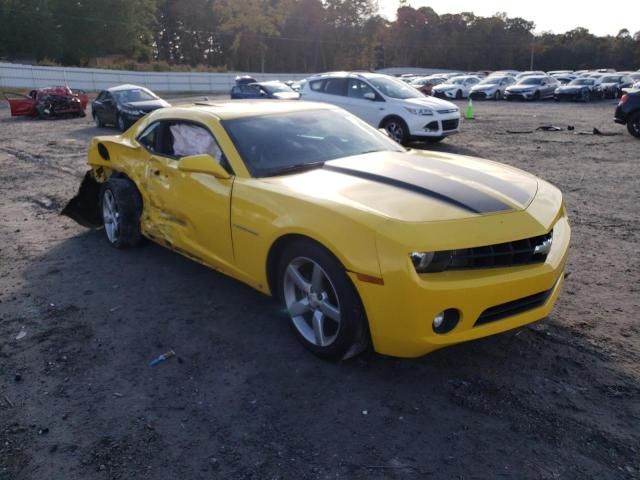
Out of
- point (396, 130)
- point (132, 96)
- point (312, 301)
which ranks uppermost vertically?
point (132, 96)

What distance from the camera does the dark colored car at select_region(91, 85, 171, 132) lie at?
17.6 meters

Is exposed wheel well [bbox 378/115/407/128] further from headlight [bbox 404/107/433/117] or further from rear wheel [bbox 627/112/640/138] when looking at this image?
rear wheel [bbox 627/112/640/138]

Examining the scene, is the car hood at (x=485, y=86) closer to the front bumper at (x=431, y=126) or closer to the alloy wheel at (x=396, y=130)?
the front bumper at (x=431, y=126)

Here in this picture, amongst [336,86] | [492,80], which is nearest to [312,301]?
[336,86]

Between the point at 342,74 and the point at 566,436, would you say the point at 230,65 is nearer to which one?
the point at 342,74

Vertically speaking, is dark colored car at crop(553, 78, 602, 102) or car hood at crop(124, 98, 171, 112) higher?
dark colored car at crop(553, 78, 602, 102)

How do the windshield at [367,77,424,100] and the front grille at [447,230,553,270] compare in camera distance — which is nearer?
the front grille at [447,230,553,270]

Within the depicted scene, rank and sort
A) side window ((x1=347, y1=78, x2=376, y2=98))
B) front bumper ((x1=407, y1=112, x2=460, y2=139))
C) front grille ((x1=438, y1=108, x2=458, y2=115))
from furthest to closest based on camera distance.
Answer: side window ((x1=347, y1=78, x2=376, y2=98)) → front grille ((x1=438, y1=108, x2=458, y2=115)) → front bumper ((x1=407, y1=112, x2=460, y2=139))

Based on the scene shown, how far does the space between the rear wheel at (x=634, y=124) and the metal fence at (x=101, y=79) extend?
39.4 meters

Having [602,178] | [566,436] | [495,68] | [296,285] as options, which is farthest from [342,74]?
[495,68]

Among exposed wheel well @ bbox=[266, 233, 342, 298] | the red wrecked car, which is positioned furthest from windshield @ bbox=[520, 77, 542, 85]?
exposed wheel well @ bbox=[266, 233, 342, 298]

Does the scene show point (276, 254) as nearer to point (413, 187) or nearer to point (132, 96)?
point (413, 187)

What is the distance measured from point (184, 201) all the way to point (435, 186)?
2.05 meters

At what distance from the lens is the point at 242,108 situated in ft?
15.6
